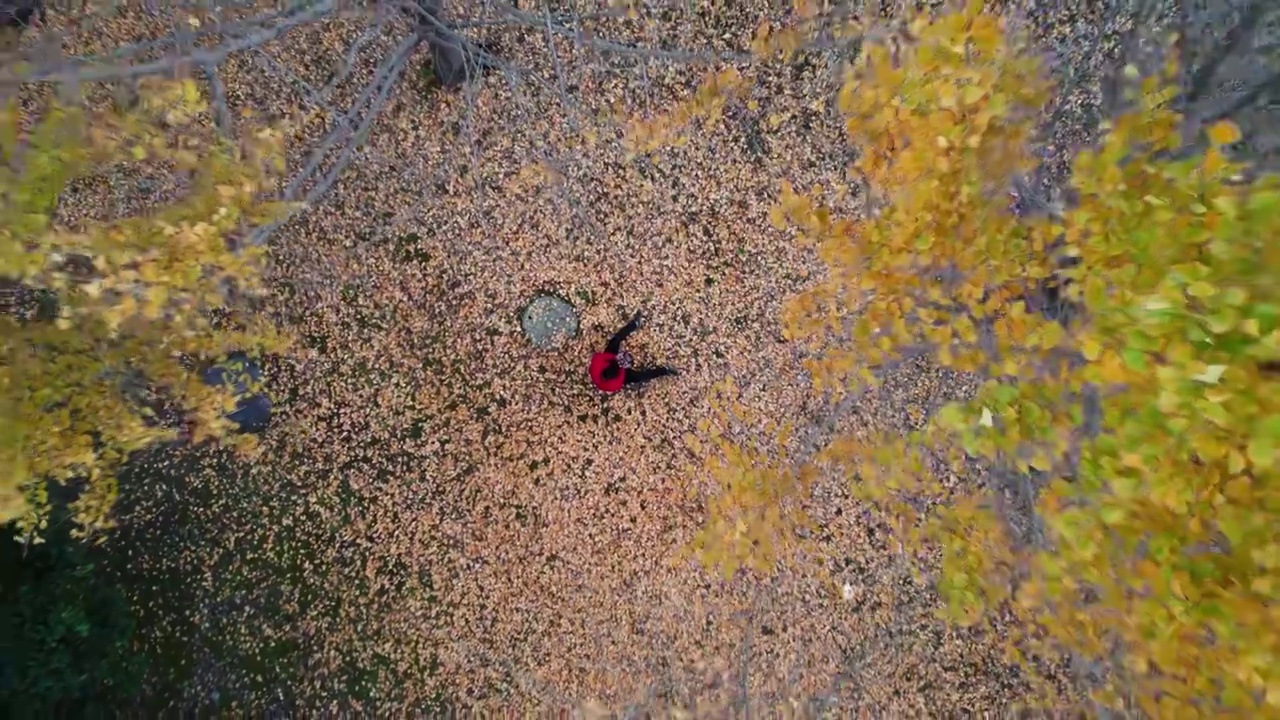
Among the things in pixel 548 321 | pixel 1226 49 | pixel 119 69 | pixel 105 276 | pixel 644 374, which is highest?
pixel 119 69

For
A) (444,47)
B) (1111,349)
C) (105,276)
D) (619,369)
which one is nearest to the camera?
(1111,349)

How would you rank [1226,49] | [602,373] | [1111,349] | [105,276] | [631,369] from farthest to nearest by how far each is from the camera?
[631,369] < [602,373] < [1226,49] < [105,276] < [1111,349]

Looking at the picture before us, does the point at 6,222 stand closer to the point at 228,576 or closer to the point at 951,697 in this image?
the point at 228,576

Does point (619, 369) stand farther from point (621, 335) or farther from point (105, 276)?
point (105, 276)

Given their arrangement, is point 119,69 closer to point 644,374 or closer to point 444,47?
point 444,47

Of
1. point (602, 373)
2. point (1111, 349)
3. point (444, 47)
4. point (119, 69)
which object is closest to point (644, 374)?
point (602, 373)

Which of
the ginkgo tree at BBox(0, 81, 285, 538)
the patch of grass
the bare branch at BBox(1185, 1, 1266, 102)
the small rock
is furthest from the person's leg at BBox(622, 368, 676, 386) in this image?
the bare branch at BBox(1185, 1, 1266, 102)

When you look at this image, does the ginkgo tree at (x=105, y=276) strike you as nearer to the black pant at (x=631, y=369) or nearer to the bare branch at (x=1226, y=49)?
the black pant at (x=631, y=369)

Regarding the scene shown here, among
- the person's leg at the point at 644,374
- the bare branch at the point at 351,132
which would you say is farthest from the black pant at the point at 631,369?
the bare branch at the point at 351,132

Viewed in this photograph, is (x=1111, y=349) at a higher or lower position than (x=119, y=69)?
lower

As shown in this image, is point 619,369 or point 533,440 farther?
point 533,440
